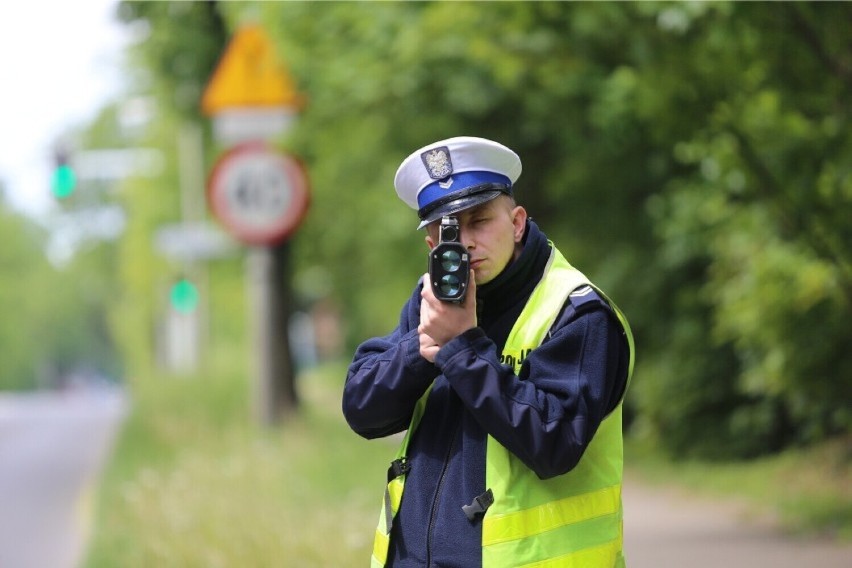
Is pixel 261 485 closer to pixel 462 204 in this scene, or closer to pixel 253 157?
pixel 253 157

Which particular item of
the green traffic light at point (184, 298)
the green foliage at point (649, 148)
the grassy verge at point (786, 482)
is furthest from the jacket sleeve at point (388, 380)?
the green traffic light at point (184, 298)

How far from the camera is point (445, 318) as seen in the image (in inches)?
123

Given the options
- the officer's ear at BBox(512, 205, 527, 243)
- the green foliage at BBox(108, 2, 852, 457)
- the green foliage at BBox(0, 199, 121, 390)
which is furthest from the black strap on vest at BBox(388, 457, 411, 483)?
the green foliage at BBox(0, 199, 121, 390)

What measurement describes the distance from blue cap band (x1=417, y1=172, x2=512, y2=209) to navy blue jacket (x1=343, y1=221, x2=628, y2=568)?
0.44 feet

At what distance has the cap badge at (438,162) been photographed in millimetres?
3277

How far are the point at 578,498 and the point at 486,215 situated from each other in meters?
0.59

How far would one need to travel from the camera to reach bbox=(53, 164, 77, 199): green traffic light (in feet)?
63.3

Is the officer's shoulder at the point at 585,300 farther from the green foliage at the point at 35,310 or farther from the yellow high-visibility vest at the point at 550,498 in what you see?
the green foliage at the point at 35,310

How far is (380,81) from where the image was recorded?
14.9 metres

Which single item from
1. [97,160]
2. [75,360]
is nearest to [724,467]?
[97,160]

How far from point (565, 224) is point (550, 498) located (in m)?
15.2

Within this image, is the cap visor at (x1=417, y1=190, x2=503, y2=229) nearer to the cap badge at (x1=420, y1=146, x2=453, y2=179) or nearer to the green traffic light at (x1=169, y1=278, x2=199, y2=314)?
the cap badge at (x1=420, y1=146, x2=453, y2=179)

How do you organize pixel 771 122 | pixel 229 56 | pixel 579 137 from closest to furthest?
pixel 771 122 → pixel 229 56 → pixel 579 137

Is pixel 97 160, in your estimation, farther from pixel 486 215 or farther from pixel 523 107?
pixel 486 215
